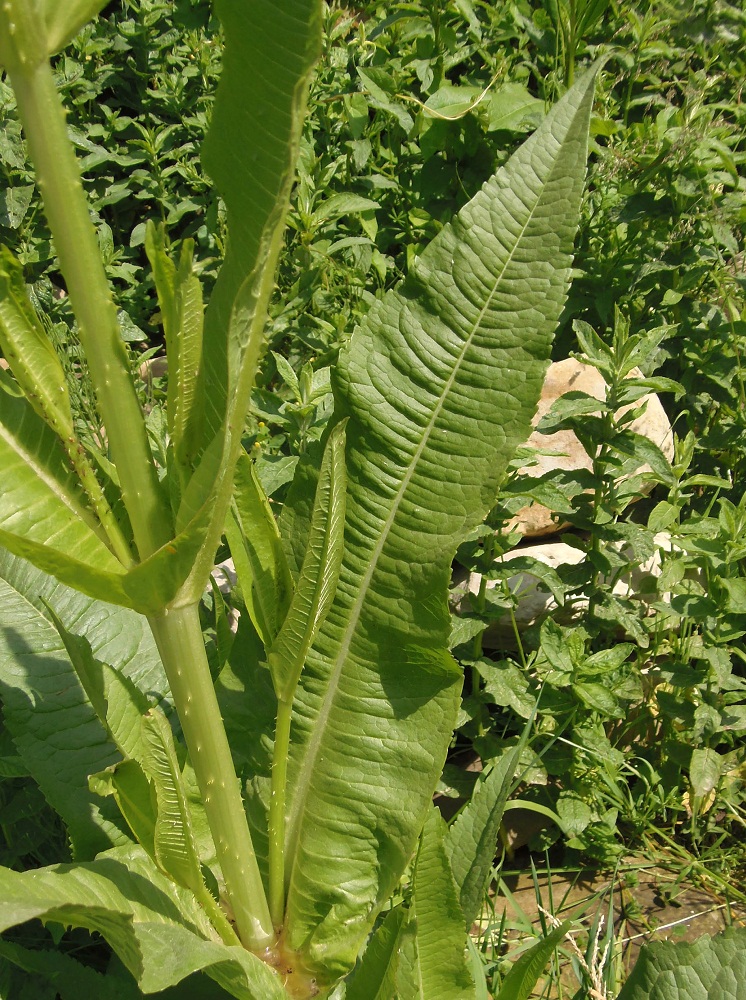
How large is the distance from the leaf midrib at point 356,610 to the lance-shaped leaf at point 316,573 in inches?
7.4

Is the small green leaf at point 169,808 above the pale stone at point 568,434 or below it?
below

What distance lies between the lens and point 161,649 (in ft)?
3.81

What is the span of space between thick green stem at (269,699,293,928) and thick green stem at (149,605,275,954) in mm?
46

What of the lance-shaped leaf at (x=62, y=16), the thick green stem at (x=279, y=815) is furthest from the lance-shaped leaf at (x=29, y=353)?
the thick green stem at (x=279, y=815)

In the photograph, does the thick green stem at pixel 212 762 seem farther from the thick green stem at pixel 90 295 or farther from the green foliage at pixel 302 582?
the thick green stem at pixel 90 295

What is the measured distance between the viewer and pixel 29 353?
109 centimetres

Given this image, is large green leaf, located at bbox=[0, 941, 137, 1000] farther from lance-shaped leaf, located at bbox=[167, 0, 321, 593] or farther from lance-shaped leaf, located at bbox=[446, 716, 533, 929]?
lance-shaped leaf, located at bbox=[167, 0, 321, 593]

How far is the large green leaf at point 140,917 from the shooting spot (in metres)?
1.01

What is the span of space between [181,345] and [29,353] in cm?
18

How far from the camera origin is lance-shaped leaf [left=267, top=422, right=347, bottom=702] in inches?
47.8

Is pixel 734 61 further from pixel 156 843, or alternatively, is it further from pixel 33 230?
pixel 156 843

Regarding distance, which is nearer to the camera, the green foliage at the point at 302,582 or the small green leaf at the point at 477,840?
the green foliage at the point at 302,582

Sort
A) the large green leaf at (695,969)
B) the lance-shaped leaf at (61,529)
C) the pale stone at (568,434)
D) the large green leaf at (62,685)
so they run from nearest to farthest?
the lance-shaped leaf at (61,529), the large green leaf at (695,969), the large green leaf at (62,685), the pale stone at (568,434)

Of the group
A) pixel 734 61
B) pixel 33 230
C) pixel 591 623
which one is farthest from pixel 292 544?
pixel 734 61
